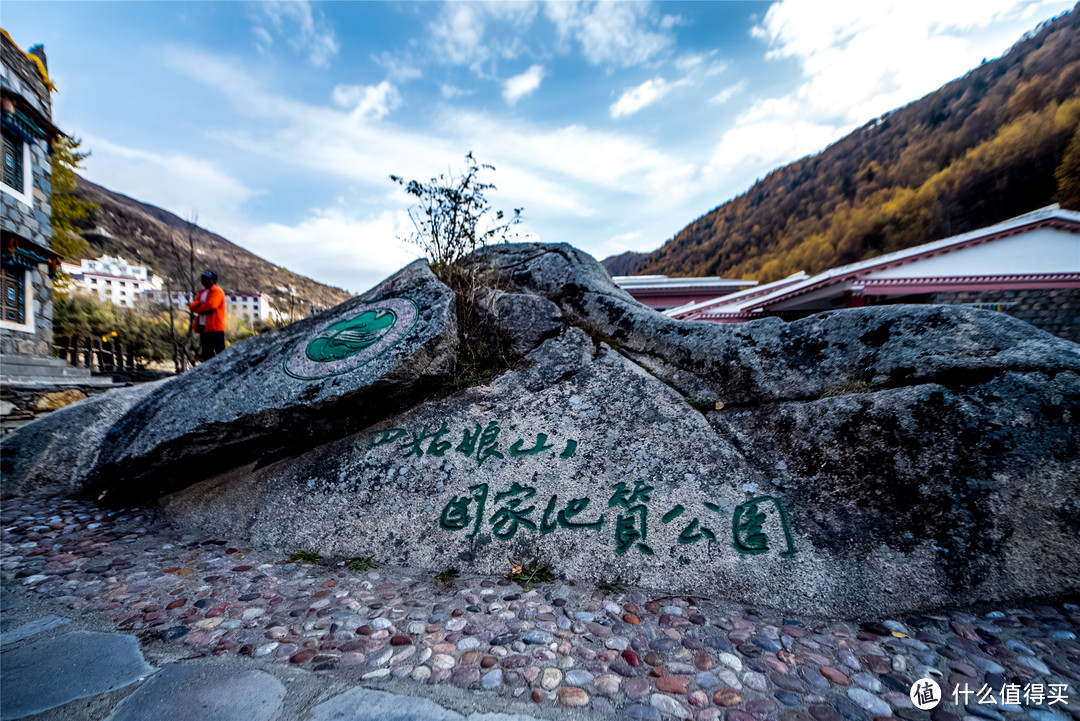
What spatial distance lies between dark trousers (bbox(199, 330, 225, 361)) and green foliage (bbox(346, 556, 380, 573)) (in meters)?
4.65

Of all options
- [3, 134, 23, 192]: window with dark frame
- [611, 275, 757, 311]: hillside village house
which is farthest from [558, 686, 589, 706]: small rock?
[611, 275, 757, 311]: hillside village house

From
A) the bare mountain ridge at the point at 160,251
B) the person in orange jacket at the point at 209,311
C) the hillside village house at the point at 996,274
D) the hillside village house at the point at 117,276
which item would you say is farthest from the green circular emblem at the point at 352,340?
the hillside village house at the point at 117,276

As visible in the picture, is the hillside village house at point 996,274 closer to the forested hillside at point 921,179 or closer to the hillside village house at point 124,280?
the forested hillside at point 921,179

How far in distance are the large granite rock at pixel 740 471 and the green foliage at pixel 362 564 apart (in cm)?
5

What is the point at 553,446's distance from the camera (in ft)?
10.1

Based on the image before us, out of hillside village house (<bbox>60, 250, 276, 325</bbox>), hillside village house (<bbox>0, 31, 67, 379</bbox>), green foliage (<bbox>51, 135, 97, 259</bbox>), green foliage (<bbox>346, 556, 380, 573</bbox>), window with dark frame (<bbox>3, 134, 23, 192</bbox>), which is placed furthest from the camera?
hillside village house (<bbox>60, 250, 276, 325</bbox>)

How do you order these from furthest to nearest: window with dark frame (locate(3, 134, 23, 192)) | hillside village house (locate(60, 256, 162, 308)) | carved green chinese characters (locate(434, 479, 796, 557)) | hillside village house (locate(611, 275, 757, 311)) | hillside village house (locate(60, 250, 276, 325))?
hillside village house (locate(60, 256, 162, 308)), hillside village house (locate(60, 250, 276, 325)), hillside village house (locate(611, 275, 757, 311)), window with dark frame (locate(3, 134, 23, 192)), carved green chinese characters (locate(434, 479, 796, 557))

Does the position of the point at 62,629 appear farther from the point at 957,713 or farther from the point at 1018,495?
the point at 1018,495

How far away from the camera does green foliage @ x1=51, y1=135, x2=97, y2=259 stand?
13.6 meters

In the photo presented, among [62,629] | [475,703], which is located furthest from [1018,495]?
[62,629]

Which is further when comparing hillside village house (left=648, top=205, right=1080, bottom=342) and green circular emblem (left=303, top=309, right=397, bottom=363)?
hillside village house (left=648, top=205, right=1080, bottom=342)

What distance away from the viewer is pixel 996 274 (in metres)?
10.3

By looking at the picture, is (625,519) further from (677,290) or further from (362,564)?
(677,290)

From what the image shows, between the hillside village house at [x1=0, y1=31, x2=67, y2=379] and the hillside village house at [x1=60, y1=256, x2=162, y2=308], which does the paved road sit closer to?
the hillside village house at [x1=0, y1=31, x2=67, y2=379]
